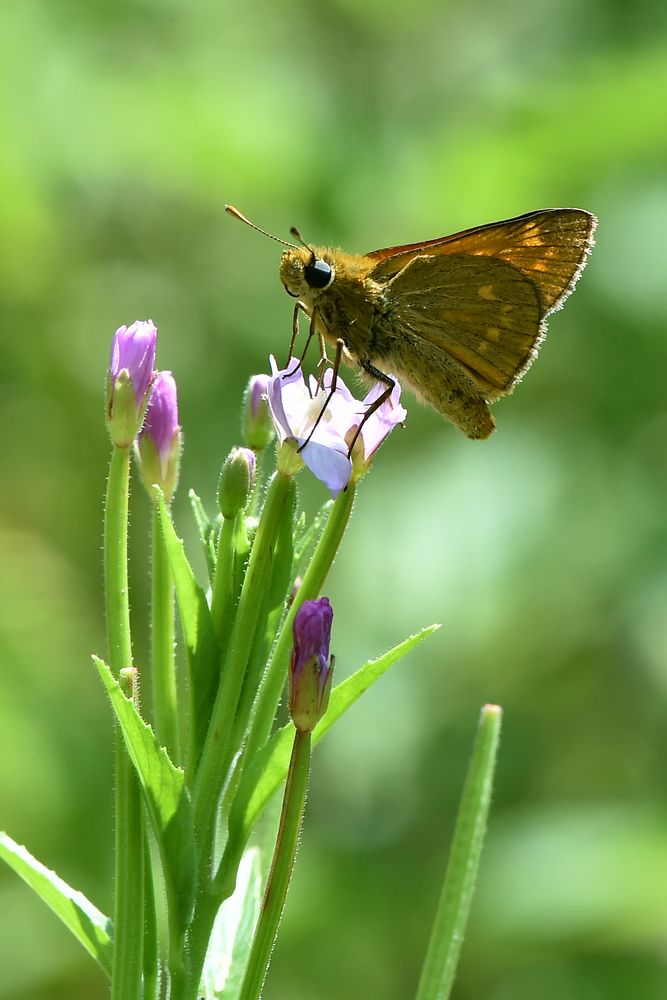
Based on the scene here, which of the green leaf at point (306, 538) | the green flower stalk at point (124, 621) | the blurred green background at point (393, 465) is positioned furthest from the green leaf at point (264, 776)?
the blurred green background at point (393, 465)

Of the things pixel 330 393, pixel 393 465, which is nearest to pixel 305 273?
pixel 330 393

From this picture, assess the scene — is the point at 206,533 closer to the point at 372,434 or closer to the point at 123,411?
the point at 123,411

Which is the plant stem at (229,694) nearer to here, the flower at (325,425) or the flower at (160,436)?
the flower at (325,425)

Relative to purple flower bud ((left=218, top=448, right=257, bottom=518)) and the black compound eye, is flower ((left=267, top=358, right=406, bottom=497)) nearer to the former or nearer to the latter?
purple flower bud ((left=218, top=448, right=257, bottom=518))

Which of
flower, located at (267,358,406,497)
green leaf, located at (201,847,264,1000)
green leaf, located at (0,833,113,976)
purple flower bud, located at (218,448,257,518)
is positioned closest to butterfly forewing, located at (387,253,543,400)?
flower, located at (267,358,406,497)

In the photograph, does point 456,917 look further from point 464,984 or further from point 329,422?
point 464,984

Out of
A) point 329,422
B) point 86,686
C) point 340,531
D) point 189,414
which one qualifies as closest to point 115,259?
point 189,414
